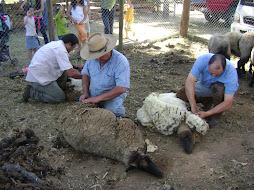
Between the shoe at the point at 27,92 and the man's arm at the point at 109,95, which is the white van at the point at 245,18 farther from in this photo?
the shoe at the point at 27,92

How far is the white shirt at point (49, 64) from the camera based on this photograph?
4.50 metres

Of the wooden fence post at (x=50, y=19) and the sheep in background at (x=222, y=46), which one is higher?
the wooden fence post at (x=50, y=19)

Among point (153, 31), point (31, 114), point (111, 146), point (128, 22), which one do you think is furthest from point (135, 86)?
point (153, 31)

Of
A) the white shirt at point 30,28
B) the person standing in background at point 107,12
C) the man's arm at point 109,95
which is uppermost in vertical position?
the person standing in background at point 107,12

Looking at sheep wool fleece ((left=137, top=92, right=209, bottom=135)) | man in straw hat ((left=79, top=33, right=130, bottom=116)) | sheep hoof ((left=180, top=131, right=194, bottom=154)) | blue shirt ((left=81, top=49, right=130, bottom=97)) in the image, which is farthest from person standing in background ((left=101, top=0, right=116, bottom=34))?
sheep hoof ((left=180, top=131, right=194, bottom=154))

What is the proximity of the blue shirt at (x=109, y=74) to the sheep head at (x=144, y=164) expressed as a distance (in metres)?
1.15

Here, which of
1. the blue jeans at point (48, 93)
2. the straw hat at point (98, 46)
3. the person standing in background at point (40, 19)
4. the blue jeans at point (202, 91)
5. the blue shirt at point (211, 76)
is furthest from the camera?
the person standing in background at point (40, 19)

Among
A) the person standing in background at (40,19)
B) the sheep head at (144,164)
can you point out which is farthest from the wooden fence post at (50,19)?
the sheep head at (144,164)

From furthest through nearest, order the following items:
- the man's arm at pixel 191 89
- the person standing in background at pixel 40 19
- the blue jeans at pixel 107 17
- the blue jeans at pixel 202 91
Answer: the blue jeans at pixel 107 17
the person standing in background at pixel 40 19
the blue jeans at pixel 202 91
the man's arm at pixel 191 89

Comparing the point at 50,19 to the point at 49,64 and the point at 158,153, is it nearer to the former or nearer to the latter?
the point at 49,64

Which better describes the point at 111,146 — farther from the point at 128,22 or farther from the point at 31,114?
the point at 128,22

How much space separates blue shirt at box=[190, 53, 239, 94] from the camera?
3902 millimetres

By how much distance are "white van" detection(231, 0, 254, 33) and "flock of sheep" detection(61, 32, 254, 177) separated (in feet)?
18.6

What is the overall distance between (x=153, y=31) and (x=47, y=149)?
857cm
